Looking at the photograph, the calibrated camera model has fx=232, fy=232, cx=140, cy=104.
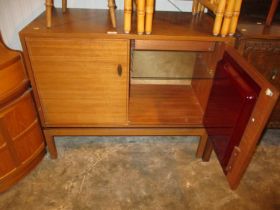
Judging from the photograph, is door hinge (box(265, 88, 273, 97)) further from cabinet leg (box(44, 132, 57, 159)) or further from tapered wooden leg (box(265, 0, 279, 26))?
cabinet leg (box(44, 132, 57, 159))

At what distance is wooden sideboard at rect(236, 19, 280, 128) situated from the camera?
3.61ft

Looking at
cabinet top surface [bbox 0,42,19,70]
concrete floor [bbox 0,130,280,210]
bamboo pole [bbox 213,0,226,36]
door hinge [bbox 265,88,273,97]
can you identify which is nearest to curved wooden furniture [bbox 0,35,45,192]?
cabinet top surface [bbox 0,42,19,70]

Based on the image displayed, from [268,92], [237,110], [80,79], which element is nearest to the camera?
[268,92]

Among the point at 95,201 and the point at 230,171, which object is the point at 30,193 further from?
the point at 230,171

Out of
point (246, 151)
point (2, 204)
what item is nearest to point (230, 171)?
point (246, 151)

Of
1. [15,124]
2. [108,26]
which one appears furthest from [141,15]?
[15,124]

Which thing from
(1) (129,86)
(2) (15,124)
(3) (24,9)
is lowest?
(2) (15,124)

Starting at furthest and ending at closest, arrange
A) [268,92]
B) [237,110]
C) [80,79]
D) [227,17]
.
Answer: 1. [80,79]
2. [227,17]
3. [237,110]
4. [268,92]

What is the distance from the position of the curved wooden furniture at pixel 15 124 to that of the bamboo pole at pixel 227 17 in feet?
3.09

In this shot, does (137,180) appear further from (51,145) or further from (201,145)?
(51,145)

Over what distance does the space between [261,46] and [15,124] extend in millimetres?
1248

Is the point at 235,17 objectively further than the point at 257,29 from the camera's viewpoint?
No

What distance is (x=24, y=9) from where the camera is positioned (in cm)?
136

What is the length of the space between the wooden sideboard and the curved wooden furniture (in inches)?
41.3
